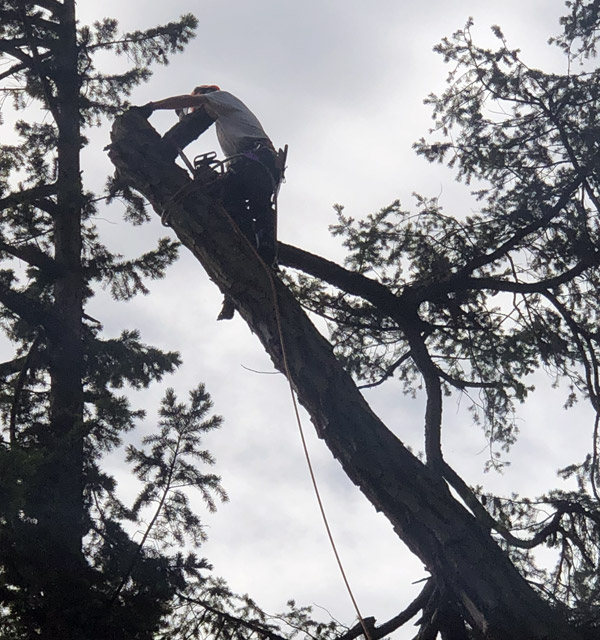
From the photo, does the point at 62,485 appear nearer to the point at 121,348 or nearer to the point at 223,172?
the point at 121,348

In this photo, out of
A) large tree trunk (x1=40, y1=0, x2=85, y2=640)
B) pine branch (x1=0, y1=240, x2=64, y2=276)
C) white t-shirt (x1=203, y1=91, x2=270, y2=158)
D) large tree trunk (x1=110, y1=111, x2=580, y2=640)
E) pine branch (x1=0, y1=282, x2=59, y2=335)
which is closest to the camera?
large tree trunk (x1=110, y1=111, x2=580, y2=640)

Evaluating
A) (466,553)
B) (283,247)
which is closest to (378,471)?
(466,553)

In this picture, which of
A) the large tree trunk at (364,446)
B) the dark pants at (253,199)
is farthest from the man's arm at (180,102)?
the large tree trunk at (364,446)

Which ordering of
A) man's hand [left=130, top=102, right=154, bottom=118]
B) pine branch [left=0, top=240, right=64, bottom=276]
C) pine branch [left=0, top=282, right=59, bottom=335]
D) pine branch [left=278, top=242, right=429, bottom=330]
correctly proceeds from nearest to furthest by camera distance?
man's hand [left=130, top=102, right=154, bottom=118] → pine branch [left=278, top=242, right=429, bottom=330] → pine branch [left=0, top=282, right=59, bottom=335] → pine branch [left=0, top=240, right=64, bottom=276]

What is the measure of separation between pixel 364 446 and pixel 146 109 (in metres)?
2.95

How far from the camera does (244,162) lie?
17.3 feet

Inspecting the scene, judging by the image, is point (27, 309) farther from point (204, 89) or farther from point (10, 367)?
point (204, 89)

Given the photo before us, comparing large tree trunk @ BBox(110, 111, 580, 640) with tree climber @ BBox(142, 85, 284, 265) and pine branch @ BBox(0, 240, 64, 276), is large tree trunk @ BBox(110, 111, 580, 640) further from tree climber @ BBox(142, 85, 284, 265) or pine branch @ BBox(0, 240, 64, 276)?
pine branch @ BBox(0, 240, 64, 276)

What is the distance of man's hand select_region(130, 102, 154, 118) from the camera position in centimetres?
503

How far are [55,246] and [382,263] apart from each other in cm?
333

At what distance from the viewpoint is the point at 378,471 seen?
3.66 meters

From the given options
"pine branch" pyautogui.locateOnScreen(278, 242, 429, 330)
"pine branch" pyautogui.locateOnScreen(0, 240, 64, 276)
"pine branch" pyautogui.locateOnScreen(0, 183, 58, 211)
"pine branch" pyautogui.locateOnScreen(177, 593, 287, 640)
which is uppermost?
"pine branch" pyautogui.locateOnScreen(0, 183, 58, 211)

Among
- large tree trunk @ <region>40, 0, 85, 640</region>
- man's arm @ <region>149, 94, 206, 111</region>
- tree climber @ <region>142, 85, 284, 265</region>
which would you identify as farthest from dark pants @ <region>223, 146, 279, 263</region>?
large tree trunk @ <region>40, 0, 85, 640</region>

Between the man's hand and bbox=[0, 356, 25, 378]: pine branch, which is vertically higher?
bbox=[0, 356, 25, 378]: pine branch
